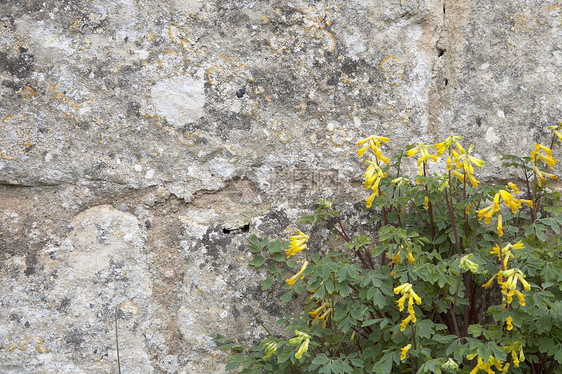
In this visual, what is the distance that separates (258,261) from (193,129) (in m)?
0.63

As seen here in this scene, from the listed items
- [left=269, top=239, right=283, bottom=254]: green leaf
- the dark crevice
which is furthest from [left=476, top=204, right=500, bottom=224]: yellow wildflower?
the dark crevice

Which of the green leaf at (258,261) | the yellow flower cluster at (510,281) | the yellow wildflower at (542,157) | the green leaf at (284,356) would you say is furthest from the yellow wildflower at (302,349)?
the yellow wildflower at (542,157)

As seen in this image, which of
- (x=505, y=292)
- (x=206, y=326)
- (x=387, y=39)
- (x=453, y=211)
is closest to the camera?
(x=505, y=292)

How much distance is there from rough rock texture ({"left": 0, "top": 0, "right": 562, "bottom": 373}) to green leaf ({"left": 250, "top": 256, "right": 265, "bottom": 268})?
78 millimetres

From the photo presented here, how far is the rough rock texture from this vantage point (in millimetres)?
2102

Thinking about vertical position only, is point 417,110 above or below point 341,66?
below

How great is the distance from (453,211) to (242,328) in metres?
0.99

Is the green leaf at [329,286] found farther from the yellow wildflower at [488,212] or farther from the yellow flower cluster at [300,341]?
the yellow wildflower at [488,212]

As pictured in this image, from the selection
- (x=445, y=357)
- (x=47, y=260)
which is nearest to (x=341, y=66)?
(x=445, y=357)

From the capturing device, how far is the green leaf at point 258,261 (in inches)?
83.8

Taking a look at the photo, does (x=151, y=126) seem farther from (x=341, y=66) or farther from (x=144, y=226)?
(x=341, y=66)

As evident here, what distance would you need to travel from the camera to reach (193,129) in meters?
2.20

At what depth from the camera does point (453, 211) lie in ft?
6.52

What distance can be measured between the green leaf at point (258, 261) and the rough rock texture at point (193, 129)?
0.08 metres
